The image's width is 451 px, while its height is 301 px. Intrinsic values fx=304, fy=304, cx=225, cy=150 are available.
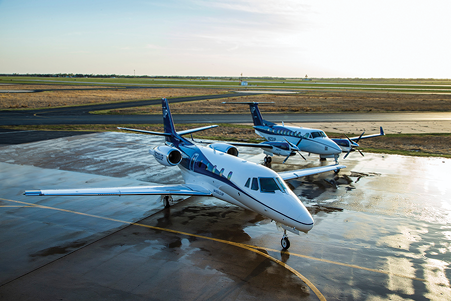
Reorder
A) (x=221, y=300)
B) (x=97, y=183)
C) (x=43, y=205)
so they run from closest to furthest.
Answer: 1. (x=221, y=300)
2. (x=43, y=205)
3. (x=97, y=183)

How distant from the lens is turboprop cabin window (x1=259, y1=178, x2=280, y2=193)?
13080 millimetres

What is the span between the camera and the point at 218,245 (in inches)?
505

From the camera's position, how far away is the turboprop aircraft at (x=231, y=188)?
40.4 feet

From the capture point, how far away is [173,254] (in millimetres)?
12008

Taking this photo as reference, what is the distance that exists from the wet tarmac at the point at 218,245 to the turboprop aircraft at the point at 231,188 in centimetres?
133

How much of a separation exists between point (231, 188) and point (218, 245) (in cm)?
285

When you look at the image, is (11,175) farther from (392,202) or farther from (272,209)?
(392,202)

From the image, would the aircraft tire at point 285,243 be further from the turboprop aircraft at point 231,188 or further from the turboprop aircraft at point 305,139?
the turboprop aircraft at point 305,139

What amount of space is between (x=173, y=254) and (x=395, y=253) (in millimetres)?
8894

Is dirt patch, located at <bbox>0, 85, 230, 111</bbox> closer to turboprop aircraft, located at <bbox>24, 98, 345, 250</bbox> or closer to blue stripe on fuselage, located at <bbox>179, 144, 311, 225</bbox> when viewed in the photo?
blue stripe on fuselage, located at <bbox>179, 144, 311, 225</bbox>

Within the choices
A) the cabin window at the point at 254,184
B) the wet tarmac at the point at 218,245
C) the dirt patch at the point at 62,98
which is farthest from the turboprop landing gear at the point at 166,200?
the dirt patch at the point at 62,98

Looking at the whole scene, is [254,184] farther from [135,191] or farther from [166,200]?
[135,191]

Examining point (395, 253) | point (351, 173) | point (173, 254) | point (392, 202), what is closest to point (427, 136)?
point (351, 173)

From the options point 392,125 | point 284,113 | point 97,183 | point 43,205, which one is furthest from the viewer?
point 284,113
